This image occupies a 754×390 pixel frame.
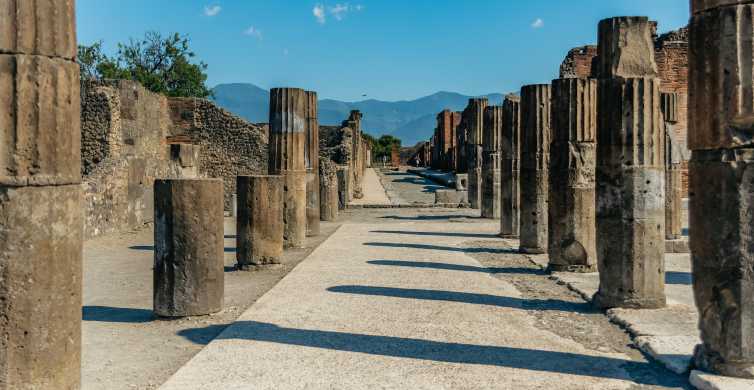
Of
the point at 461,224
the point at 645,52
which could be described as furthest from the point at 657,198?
the point at 461,224

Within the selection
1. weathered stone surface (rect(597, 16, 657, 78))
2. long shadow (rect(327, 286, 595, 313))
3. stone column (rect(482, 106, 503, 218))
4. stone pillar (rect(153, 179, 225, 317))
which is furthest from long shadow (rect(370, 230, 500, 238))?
stone pillar (rect(153, 179, 225, 317))

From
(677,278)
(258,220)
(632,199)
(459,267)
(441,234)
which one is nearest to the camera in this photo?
(632,199)

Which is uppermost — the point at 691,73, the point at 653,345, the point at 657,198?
the point at 691,73

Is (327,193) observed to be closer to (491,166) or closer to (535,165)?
(491,166)

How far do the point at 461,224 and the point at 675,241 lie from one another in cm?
Result: 653

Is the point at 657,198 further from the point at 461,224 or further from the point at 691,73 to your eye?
the point at 461,224

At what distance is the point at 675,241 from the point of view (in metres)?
12.8

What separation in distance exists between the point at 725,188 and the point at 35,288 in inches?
186

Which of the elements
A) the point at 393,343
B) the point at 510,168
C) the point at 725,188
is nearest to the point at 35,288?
the point at 393,343

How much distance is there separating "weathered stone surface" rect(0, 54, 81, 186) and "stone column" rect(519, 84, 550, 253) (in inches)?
385

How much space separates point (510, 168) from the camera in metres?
15.5

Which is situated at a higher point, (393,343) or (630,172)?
(630,172)

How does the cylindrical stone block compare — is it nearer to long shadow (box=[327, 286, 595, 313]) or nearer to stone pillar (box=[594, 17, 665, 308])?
stone pillar (box=[594, 17, 665, 308])

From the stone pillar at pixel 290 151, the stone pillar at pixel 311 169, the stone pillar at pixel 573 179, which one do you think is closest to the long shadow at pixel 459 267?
the stone pillar at pixel 573 179
